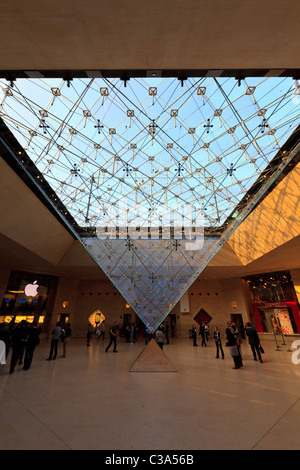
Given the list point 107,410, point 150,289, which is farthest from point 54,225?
point 107,410

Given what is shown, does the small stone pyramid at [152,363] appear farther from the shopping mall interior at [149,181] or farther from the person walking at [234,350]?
the person walking at [234,350]

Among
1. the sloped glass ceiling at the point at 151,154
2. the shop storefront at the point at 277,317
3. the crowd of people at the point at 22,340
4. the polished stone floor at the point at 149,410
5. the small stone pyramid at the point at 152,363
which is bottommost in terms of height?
the polished stone floor at the point at 149,410

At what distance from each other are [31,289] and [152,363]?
14.7 metres

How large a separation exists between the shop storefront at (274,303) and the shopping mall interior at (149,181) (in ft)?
1.20

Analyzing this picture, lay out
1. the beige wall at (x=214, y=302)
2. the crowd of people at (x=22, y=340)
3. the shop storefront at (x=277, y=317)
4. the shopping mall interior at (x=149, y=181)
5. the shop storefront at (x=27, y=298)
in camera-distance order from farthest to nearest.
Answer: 1. the beige wall at (x=214, y=302)
2. the shop storefront at (x=277, y=317)
3. the shop storefront at (x=27, y=298)
4. the crowd of people at (x=22, y=340)
5. the shopping mall interior at (x=149, y=181)

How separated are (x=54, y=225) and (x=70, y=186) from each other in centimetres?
400

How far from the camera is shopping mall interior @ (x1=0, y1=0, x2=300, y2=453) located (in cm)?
272

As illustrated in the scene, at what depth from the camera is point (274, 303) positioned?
662 inches

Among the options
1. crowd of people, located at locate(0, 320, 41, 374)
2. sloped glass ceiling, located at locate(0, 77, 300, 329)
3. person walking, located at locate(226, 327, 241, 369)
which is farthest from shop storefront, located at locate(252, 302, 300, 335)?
crowd of people, located at locate(0, 320, 41, 374)

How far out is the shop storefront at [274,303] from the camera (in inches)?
619

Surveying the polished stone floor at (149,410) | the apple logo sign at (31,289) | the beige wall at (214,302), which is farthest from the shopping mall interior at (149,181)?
the beige wall at (214,302)

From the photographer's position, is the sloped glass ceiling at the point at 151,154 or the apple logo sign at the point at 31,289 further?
A: the apple logo sign at the point at 31,289

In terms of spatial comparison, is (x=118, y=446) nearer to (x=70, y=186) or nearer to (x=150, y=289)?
(x=150, y=289)

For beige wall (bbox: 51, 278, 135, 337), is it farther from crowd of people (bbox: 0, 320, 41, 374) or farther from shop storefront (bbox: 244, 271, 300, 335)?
crowd of people (bbox: 0, 320, 41, 374)
